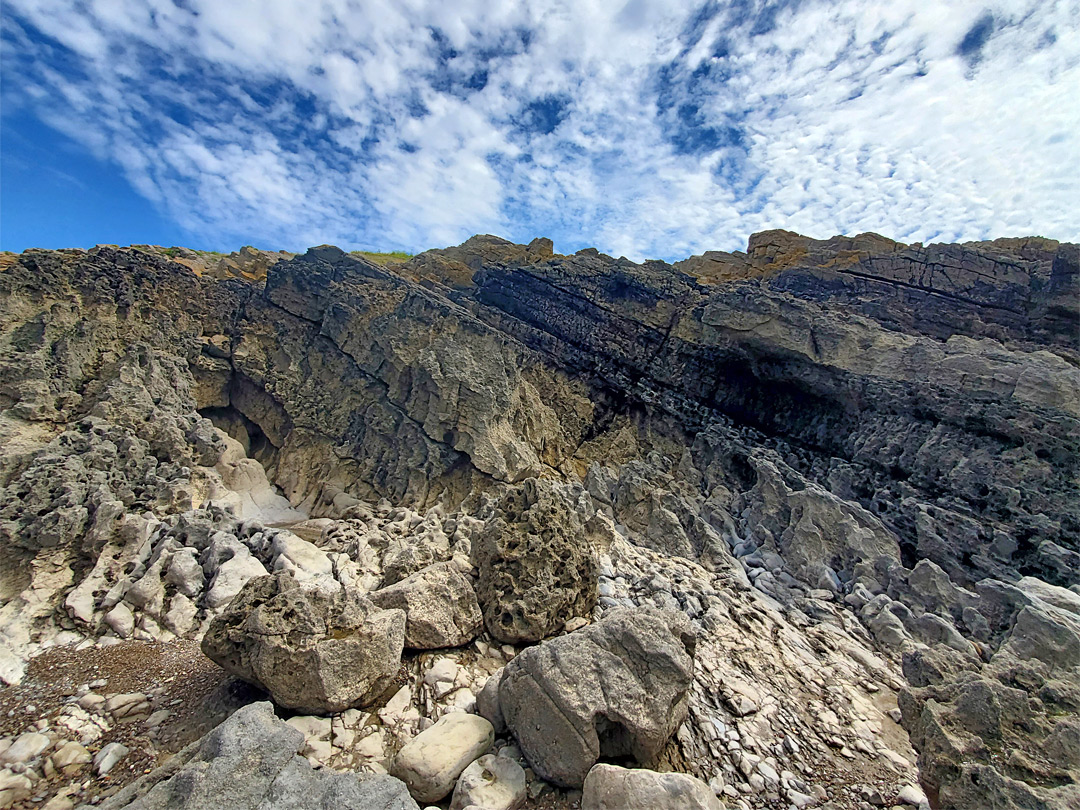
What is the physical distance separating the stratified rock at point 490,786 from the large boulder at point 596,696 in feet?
0.92

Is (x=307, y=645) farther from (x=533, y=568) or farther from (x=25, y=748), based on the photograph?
(x=533, y=568)

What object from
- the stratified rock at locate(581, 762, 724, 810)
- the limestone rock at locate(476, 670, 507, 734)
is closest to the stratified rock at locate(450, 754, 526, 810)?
the limestone rock at locate(476, 670, 507, 734)

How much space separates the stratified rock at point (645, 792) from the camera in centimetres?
419

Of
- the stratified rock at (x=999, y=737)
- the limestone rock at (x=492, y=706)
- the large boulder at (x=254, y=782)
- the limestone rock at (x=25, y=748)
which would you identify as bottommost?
the limestone rock at (x=25, y=748)

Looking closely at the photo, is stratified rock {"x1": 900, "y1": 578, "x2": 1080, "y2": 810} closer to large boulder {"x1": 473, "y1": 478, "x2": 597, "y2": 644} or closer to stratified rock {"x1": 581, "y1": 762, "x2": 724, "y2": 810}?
stratified rock {"x1": 581, "y1": 762, "x2": 724, "y2": 810}

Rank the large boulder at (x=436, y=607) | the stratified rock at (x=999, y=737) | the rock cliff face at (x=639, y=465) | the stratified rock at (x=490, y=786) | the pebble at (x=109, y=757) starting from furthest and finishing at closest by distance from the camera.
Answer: the rock cliff face at (x=639, y=465), the large boulder at (x=436, y=607), the pebble at (x=109, y=757), the stratified rock at (x=490, y=786), the stratified rock at (x=999, y=737)

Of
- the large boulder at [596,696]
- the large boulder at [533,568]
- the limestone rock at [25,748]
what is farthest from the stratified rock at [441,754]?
the limestone rock at [25,748]

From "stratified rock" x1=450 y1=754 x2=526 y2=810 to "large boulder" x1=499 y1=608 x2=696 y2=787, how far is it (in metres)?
0.28

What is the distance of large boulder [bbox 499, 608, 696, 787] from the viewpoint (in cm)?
507

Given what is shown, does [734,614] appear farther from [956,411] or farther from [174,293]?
[174,293]

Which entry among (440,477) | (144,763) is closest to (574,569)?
(144,763)

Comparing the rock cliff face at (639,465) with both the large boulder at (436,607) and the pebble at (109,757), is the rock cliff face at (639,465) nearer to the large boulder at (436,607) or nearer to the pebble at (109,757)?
the large boulder at (436,607)

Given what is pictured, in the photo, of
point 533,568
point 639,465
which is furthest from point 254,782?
point 639,465

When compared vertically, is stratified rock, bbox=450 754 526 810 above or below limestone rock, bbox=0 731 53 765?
above
